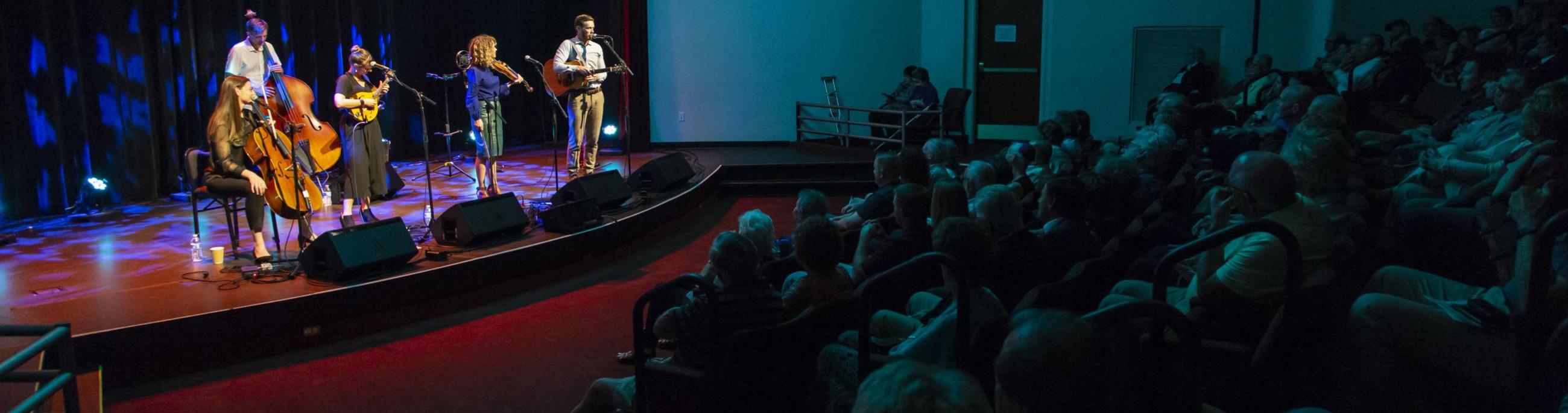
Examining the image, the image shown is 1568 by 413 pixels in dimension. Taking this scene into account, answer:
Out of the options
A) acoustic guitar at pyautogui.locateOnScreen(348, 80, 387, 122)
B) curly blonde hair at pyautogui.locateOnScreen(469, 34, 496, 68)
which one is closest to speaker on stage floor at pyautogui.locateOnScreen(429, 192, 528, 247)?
acoustic guitar at pyautogui.locateOnScreen(348, 80, 387, 122)

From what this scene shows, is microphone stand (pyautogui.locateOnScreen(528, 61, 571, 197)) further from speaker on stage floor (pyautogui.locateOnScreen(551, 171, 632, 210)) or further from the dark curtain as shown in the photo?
the dark curtain

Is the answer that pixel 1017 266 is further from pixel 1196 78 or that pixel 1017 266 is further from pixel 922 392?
pixel 1196 78

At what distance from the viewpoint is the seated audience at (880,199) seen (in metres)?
5.12

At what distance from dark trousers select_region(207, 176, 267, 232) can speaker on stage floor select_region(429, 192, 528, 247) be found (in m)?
0.93

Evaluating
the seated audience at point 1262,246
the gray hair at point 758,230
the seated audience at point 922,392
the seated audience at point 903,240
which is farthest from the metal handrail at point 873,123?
the seated audience at point 922,392

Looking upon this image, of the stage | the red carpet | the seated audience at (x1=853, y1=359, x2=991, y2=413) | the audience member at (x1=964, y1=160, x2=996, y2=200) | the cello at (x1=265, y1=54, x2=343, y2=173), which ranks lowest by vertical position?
the red carpet

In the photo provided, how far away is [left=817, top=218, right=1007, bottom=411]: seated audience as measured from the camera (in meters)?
2.87

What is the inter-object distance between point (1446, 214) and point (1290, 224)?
1.50 m

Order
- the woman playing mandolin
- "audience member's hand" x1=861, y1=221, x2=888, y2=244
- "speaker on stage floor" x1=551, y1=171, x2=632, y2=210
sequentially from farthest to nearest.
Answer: "speaker on stage floor" x1=551, y1=171, x2=632, y2=210 < the woman playing mandolin < "audience member's hand" x1=861, y1=221, x2=888, y2=244

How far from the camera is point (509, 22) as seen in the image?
1133 cm

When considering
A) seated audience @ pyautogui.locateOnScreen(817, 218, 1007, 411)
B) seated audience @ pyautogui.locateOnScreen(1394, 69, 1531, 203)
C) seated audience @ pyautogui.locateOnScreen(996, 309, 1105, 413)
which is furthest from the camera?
seated audience @ pyautogui.locateOnScreen(1394, 69, 1531, 203)

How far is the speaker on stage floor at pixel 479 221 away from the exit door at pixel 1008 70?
22.6ft

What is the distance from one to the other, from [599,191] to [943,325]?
457 cm

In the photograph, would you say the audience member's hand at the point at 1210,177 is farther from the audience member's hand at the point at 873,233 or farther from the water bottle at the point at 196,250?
the water bottle at the point at 196,250
